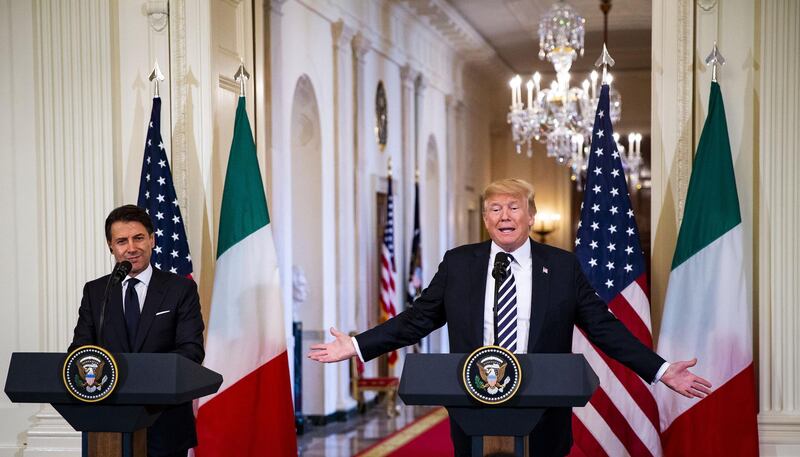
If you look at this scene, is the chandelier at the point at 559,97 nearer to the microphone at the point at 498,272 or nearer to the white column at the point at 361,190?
the white column at the point at 361,190

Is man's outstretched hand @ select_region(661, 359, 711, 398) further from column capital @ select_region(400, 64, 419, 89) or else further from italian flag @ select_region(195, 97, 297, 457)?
column capital @ select_region(400, 64, 419, 89)

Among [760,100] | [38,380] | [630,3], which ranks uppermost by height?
[630,3]

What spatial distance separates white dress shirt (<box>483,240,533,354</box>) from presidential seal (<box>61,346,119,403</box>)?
53.0 inches

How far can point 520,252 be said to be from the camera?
12.9 ft

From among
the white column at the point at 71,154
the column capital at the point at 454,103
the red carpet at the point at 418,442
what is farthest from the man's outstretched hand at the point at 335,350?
the column capital at the point at 454,103

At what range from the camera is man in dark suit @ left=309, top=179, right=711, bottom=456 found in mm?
3811

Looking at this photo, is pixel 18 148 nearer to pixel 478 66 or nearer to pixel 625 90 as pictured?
pixel 478 66

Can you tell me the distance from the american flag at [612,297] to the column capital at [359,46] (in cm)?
627

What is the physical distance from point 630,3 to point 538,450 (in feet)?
37.6

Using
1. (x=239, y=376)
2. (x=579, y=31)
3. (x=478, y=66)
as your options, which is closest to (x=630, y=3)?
(x=579, y=31)

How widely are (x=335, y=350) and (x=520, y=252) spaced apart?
0.79 meters

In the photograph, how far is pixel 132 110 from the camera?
6273mm

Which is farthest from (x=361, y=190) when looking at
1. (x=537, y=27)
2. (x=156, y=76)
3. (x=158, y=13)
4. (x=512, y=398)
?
(x=512, y=398)

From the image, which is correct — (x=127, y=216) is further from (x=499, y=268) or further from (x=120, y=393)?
(x=499, y=268)
